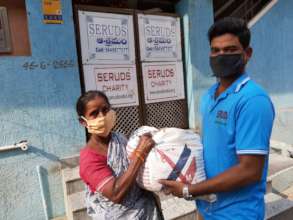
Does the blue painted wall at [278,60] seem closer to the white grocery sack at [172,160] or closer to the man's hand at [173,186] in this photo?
the white grocery sack at [172,160]

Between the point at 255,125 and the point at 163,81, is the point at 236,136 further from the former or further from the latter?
the point at 163,81

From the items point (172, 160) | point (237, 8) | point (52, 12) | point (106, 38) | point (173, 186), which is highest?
point (237, 8)

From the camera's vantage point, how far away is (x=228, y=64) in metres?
1.27

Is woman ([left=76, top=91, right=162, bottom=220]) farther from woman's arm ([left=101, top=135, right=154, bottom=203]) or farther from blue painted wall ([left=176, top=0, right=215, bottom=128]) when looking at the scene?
blue painted wall ([left=176, top=0, right=215, bottom=128])

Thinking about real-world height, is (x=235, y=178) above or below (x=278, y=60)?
below

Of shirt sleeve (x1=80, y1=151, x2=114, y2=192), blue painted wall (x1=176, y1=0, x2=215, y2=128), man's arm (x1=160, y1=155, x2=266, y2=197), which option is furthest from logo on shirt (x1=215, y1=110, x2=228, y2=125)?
blue painted wall (x1=176, y1=0, x2=215, y2=128)

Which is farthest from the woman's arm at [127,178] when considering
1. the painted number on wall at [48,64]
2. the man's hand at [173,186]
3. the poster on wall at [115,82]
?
the poster on wall at [115,82]

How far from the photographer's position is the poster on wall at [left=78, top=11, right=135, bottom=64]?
11.4 feet

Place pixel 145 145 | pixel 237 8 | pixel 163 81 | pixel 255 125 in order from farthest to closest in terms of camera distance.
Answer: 1. pixel 237 8
2. pixel 163 81
3. pixel 145 145
4. pixel 255 125

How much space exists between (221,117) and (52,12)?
263cm

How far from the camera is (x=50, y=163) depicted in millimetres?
3193

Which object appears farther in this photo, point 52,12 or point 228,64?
point 52,12

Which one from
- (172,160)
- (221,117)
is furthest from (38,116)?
(221,117)

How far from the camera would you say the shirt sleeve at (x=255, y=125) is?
43.8 inches
